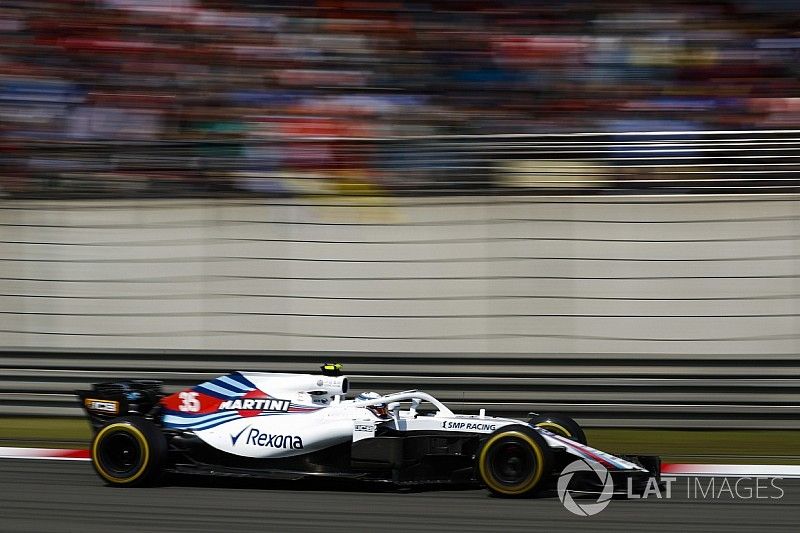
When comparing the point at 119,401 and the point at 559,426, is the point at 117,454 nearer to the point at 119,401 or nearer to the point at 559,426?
the point at 119,401

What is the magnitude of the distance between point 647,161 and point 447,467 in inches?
132

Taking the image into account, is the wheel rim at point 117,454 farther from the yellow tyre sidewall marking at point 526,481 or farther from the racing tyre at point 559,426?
the racing tyre at point 559,426

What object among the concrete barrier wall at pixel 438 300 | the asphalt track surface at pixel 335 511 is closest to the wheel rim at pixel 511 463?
the asphalt track surface at pixel 335 511

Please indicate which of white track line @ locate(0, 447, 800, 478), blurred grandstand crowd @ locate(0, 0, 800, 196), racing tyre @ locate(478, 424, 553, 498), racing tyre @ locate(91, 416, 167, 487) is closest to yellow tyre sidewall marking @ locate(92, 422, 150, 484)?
racing tyre @ locate(91, 416, 167, 487)

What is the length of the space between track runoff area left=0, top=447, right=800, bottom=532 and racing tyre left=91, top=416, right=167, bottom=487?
82mm

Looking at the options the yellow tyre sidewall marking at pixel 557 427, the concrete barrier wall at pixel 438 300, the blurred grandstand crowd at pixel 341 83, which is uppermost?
the blurred grandstand crowd at pixel 341 83

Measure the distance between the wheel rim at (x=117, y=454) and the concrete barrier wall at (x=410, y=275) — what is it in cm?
229

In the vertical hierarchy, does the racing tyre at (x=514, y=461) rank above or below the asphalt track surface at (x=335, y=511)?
above

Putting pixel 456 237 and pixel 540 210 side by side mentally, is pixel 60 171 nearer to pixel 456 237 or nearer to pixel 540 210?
pixel 456 237

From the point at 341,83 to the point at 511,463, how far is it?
4.69 metres

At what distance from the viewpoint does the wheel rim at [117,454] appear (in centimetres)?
611

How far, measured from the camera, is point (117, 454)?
20.2ft

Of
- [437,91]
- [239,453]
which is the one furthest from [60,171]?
[239,453]

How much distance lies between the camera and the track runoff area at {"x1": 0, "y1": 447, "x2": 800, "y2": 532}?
5035 mm
